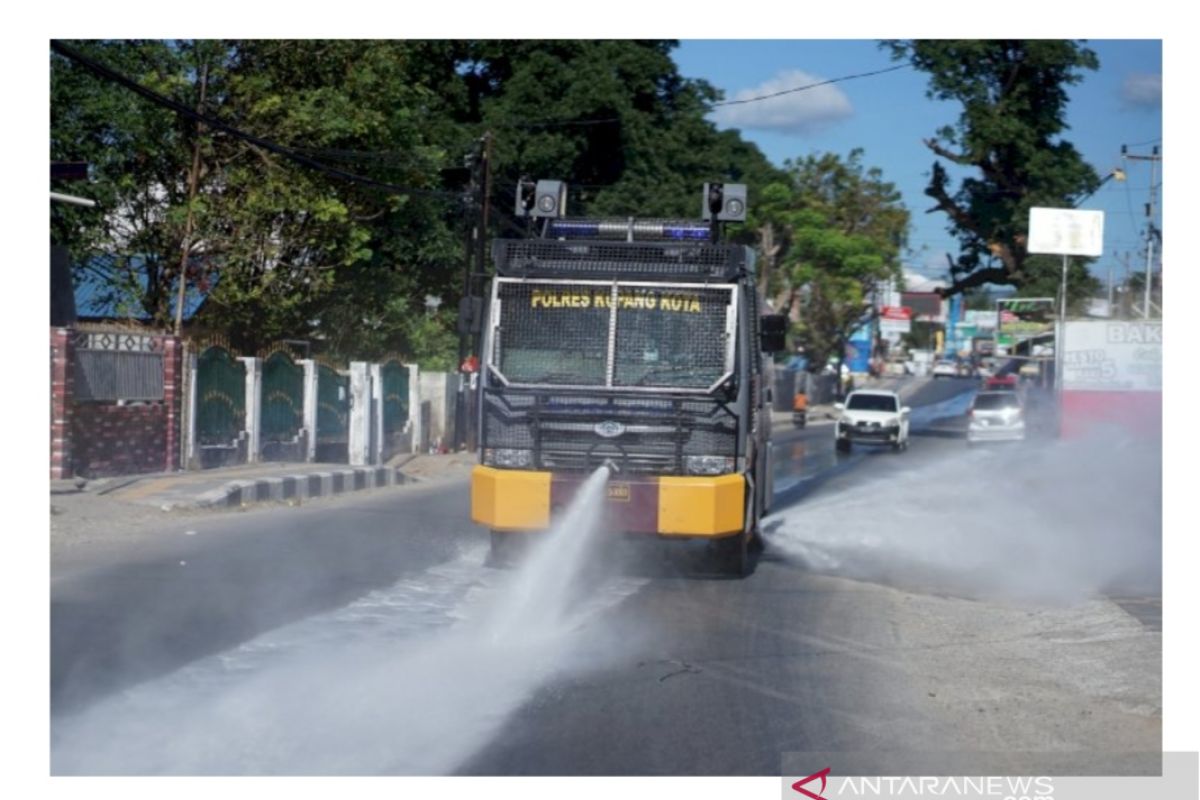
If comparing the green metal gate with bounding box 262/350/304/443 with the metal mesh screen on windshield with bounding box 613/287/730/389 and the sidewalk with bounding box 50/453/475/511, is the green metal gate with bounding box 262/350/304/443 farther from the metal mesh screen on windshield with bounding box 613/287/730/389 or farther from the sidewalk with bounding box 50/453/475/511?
the metal mesh screen on windshield with bounding box 613/287/730/389

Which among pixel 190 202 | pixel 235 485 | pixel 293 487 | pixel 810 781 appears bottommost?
pixel 810 781

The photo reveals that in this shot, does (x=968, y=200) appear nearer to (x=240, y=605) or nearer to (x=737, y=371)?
(x=737, y=371)

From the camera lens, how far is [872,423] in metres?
35.0

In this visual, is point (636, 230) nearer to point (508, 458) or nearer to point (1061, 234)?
point (508, 458)

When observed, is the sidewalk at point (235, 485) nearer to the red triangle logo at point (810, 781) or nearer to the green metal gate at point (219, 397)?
the green metal gate at point (219, 397)

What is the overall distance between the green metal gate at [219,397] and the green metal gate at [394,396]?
5389 millimetres

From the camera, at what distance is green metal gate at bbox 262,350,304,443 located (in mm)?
22859

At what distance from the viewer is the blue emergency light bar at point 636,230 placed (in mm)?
11648

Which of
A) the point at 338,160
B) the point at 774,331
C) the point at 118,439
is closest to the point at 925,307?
the point at 338,160

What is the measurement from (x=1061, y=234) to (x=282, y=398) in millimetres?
12708

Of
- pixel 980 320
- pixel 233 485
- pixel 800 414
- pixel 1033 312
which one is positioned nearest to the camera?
pixel 233 485

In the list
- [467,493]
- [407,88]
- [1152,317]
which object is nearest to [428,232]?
[407,88]

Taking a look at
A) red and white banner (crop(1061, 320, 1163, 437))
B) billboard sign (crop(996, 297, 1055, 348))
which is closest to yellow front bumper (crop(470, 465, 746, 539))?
billboard sign (crop(996, 297, 1055, 348))

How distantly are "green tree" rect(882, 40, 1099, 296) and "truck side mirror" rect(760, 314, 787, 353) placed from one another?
9.56 feet
